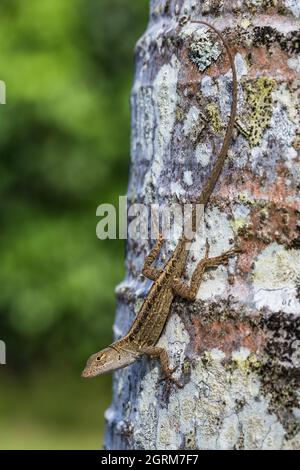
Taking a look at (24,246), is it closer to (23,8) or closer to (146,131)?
(23,8)

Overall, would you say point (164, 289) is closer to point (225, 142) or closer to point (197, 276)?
point (197, 276)

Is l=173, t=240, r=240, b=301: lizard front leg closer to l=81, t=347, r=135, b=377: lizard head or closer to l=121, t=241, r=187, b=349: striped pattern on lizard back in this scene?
l=121, t=241, r=187, b=349: striped pattern on lizard back

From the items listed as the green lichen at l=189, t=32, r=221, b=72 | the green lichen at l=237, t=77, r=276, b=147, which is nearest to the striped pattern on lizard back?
the green lichen at l=237, t=77, r=276, b=147

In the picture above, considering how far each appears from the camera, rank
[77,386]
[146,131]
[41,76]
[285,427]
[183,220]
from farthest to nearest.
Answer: [77,386] → [41,76] → [146,131] → [183,220] → [285,427]

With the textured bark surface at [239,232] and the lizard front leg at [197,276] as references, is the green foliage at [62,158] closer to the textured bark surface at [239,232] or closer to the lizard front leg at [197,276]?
the textured bark surface at [239,232]
